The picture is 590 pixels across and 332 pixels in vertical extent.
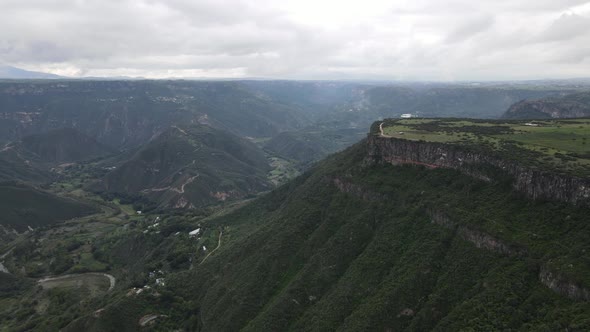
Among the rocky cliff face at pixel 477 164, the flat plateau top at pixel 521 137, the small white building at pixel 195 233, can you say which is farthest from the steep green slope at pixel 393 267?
the small white building at pixel 195 233

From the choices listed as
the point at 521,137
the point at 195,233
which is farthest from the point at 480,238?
the point at 195,233

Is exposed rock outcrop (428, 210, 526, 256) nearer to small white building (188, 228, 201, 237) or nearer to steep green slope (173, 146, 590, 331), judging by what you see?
steep green slope (173, 146, 590, 331)

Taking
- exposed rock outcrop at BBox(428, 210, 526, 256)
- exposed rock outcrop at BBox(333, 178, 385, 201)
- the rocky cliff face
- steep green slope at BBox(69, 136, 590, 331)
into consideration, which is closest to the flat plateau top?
the rocky cliff face

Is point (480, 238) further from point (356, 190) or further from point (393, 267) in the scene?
point (356, 190)

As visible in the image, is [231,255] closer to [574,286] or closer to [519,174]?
[519,174]

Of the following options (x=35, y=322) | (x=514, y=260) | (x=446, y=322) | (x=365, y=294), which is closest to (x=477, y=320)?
(x=446, y=322)

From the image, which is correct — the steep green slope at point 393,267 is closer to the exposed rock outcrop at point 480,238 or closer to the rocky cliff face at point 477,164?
the exposed rock outcrop at point 480,238
